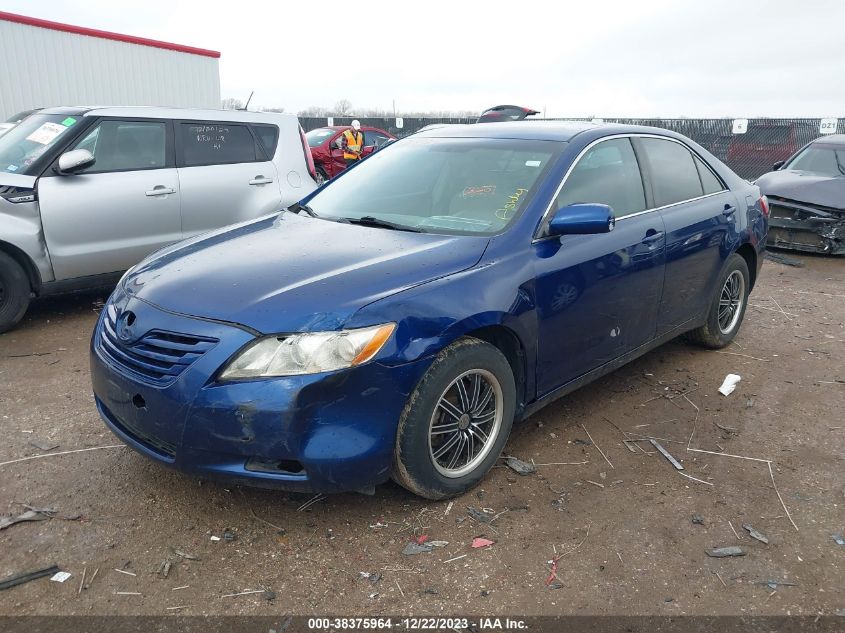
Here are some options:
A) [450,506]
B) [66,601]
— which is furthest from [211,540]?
[450,506]

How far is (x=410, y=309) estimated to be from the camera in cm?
289

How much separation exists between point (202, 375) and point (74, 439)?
1587 mm

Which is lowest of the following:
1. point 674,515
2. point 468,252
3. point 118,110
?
point 674,515

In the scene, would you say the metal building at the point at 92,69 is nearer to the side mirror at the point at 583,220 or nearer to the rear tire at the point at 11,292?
the rear tire at the point at 11,292

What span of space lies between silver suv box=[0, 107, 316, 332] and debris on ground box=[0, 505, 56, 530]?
9.79ft

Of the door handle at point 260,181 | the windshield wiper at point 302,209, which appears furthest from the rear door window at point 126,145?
the windshield wiper at point 302,209

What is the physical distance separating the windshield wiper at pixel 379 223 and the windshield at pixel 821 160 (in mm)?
8395

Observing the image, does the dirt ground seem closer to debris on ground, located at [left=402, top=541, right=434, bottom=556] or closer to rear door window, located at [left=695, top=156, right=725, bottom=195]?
debris on ground, located at [left=402, top=541, right=434, bottom=556]

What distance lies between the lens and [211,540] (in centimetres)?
291

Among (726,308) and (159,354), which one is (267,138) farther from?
(159,354)

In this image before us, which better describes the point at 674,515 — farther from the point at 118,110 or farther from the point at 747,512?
the point at 118,110

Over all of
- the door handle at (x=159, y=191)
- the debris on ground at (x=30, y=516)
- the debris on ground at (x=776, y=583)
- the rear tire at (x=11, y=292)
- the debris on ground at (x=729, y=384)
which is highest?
the door handle at (x=159, y=191)

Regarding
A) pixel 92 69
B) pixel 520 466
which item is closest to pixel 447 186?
pixel 520 466

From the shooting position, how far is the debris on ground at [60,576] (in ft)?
8.70
